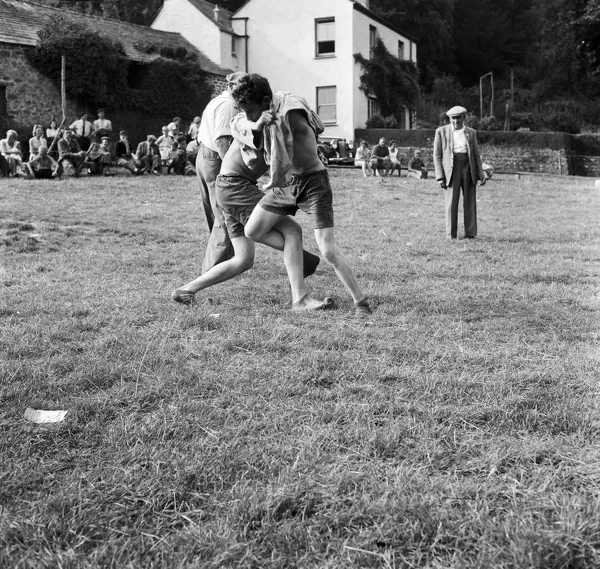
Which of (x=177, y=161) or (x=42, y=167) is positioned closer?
(x=42, y=167)

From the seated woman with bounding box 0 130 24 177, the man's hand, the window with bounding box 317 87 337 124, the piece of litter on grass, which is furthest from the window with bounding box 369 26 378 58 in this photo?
the piece of litter on grass

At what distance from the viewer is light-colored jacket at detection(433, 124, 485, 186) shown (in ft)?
35.2

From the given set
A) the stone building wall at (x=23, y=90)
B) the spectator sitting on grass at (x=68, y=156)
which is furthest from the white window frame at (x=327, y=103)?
the spectator sitting on grass at (x=68, y=156)

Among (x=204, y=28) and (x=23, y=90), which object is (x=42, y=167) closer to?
(x=23, y=90)

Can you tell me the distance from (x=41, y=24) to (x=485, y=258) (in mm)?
27119

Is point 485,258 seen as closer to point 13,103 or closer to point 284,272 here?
point 284,272

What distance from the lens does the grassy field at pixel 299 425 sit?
95.0 inches

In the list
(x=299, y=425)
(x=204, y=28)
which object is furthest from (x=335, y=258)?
(x=204, y=28)

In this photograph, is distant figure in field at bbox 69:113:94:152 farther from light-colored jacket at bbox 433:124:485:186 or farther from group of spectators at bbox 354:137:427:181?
light-colored jacket at bbox 433:124:485:186

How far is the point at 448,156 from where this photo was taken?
1074 cm

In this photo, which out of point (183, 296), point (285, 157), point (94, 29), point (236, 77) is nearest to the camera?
point (285, 157)

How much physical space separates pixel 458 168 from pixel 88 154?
13031 mm

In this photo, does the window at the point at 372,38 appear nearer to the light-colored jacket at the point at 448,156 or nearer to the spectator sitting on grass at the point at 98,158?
the spectator sitting on grass at the point at 98,158

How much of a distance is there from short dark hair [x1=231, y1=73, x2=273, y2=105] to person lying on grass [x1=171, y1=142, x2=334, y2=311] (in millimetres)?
746
